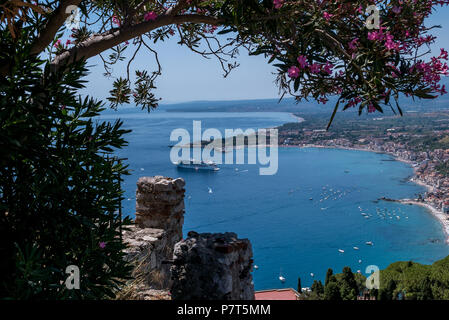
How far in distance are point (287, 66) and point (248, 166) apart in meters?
64.2

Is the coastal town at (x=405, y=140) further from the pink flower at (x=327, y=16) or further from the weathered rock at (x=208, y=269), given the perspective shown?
the pink flower at (x=327, y=16)

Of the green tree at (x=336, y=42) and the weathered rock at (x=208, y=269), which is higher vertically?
the green tree at (x=336, y=42)

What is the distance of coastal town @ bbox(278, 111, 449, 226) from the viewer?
55.5 meters

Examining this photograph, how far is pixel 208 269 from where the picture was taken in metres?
2.45

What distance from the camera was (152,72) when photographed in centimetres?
417

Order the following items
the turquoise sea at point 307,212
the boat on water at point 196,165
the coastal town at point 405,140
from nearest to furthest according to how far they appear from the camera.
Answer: the turquoise sea at point 307,212, the coastal town at point 405,140, the boat on water at point 196,165

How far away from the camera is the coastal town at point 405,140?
55.5m

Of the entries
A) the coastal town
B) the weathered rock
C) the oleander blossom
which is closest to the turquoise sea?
the coastal town

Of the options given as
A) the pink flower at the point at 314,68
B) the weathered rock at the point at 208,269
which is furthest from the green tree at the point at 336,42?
the weathered rock at the point at 208,269

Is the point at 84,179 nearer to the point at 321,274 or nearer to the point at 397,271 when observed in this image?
the point at 397,271

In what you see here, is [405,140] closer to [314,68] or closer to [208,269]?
[314,68]

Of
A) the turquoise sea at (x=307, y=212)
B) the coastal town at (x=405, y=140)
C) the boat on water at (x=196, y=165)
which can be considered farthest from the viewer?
the boat on water at (x=196, y=165)

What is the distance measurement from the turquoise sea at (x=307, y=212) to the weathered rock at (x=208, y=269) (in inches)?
A: 1198

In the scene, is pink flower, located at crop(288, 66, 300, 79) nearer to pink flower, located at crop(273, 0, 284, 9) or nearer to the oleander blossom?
the oleander blossom
